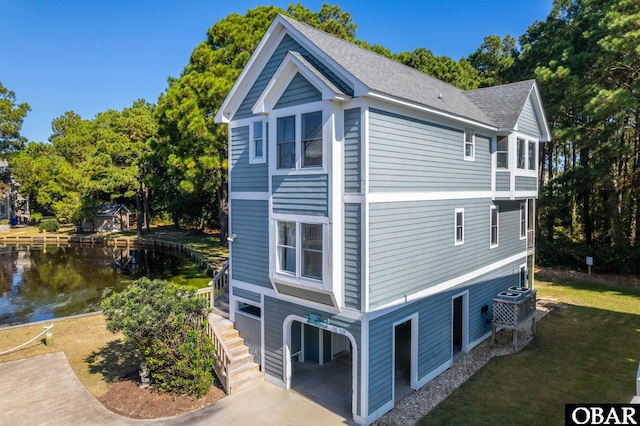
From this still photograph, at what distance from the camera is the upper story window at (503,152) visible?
13.7 meters

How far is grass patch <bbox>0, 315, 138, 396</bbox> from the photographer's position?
10.6m

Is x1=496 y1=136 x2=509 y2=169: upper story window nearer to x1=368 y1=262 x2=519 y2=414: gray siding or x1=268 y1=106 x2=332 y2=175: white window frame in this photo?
x1=368 y1=262 x2=519 y2=414: gray siding

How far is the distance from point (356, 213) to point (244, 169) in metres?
4.20

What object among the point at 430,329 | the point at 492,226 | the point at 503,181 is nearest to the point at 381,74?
the point at 503,181

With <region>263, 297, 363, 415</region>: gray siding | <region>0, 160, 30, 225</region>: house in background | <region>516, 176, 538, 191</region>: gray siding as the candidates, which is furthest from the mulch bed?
<region>0, 160, 30, 225</region>: house in background

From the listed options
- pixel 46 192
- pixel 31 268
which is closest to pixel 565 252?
pixel 31 268

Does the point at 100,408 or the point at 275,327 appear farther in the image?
the point at 275,327

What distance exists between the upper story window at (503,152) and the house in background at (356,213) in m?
0.13

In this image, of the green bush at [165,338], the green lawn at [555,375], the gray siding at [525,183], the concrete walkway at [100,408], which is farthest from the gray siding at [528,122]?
the green bush at [165,338]

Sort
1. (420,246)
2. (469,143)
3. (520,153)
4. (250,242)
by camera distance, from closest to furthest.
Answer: (420,246) → (250,242) → (469,143) → (520,153)

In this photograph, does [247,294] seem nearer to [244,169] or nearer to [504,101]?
[244,169]

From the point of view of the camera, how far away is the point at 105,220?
46.2 metres

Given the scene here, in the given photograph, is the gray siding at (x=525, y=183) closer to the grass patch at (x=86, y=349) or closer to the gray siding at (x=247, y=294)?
the gray siding at (x=247, y=294)

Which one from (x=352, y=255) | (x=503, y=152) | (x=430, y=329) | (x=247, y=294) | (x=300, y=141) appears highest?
(x=503, y=152)
